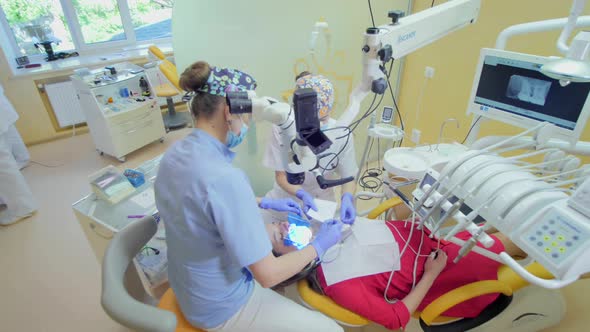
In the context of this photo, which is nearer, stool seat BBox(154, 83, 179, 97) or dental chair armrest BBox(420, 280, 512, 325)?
dental chair armrest BBox(420, 280, 512, 325)

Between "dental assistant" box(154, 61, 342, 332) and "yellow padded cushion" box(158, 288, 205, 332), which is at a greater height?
"dental assistant" box(154, 61, 342, 332)

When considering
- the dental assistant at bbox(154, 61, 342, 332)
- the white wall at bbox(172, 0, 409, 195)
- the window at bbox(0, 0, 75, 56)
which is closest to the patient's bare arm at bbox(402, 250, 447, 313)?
the dental assistant at bbox(154, 61, 342, 332)

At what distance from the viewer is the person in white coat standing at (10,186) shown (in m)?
2.38

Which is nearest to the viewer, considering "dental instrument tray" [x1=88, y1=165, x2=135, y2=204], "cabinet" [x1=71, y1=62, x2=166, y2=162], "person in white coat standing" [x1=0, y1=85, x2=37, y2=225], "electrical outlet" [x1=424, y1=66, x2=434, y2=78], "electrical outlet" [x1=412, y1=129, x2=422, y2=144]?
"dental instrument tray" [x1=88, y1=165, x2=135, y2=204]

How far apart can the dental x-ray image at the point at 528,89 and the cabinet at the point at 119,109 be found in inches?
125

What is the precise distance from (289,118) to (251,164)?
1.31 meters

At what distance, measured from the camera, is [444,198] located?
3.02 feet

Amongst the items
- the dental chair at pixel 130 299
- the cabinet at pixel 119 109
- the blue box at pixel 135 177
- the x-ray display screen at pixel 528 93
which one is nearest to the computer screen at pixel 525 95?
the x-ray display screen at pixel 528 93

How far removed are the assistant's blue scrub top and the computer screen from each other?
1130 millimetres

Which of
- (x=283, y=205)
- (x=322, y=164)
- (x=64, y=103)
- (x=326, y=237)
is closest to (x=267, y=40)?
(x=322, y=164)

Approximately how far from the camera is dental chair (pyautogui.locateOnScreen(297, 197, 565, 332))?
3.77 ft

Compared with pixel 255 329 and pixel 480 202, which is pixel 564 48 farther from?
pixel 255 329

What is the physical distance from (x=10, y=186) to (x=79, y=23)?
2.46m

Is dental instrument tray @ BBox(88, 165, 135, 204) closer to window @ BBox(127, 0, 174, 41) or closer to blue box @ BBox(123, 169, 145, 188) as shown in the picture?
blue box @ BBox(123, 169, 145, 188)
